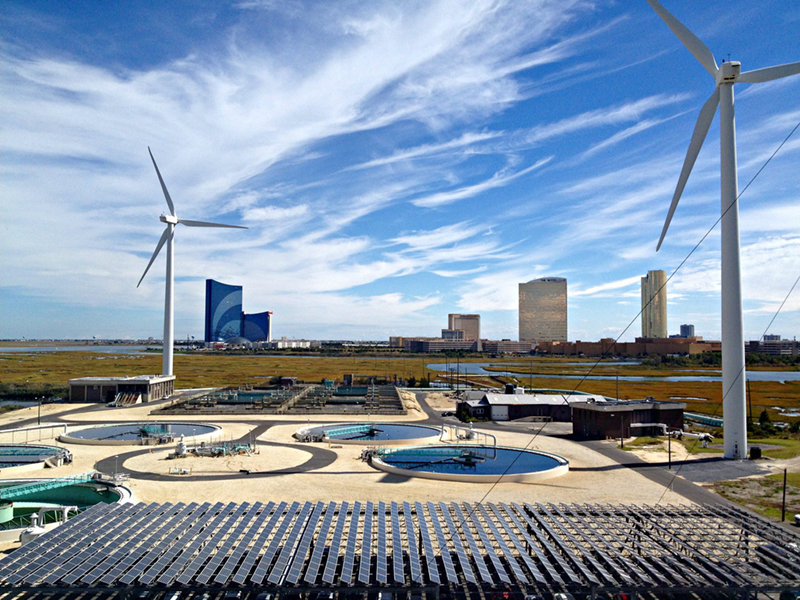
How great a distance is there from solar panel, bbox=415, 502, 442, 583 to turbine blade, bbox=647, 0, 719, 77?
35844 mm

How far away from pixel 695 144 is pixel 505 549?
99.7ft

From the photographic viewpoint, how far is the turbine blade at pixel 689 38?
34.7 m

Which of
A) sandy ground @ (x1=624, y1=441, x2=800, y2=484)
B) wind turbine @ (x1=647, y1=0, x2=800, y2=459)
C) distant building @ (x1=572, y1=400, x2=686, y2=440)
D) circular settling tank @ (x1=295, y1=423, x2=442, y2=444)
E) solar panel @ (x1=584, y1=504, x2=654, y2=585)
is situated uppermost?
wind turbine @ (x1=647, y1=0, x2=800, y2=459)

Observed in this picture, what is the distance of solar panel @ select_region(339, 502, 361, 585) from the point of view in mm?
13162

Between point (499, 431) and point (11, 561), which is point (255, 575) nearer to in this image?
point (11, 561)

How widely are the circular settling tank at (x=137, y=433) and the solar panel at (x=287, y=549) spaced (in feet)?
91.3

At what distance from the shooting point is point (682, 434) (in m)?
43.9

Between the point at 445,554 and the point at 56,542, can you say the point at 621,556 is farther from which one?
the point at 56,542

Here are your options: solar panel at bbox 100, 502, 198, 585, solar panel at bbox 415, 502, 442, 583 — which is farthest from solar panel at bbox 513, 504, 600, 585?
solar panel at bbox 100, 502, 198, 585

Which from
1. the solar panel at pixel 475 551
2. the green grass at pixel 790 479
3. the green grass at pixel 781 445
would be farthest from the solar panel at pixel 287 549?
the green grass at pixel 781 445

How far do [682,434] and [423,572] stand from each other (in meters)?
38.0

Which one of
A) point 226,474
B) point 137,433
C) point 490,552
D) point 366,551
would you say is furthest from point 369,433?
point 490,552

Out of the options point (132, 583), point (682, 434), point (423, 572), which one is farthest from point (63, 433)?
point (682, 434)

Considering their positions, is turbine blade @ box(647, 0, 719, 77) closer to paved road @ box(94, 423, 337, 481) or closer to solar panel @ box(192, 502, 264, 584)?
paved road @ box(94, 423, 337, 481)
